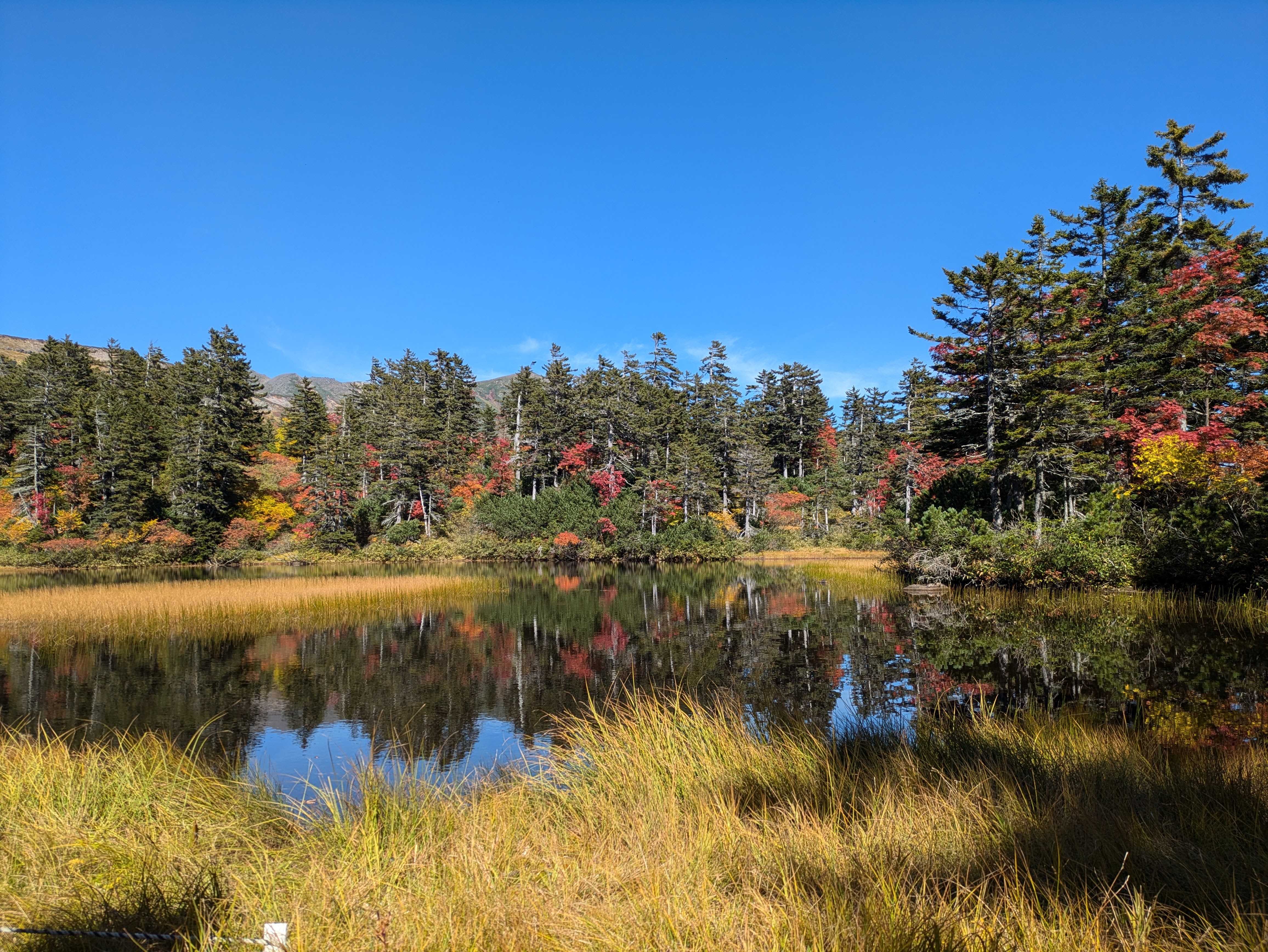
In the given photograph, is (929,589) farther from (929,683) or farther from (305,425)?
(305,425)

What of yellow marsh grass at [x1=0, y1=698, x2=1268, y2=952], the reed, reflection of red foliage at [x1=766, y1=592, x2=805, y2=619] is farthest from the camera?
the reed

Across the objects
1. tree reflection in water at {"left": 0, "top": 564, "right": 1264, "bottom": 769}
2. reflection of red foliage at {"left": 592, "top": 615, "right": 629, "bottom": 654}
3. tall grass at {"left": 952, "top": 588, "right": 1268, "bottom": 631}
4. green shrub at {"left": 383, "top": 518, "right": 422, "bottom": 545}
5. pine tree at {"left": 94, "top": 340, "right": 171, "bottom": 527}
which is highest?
pine tree at {"left": 94, "top": 340, "right": 171, "bottom": 527}

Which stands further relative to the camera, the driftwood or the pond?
the driftwood

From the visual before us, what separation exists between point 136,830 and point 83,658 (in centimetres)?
1288

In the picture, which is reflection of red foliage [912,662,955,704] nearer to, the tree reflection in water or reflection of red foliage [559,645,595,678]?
the tree reflection in water

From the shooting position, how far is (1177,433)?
19.0 meters

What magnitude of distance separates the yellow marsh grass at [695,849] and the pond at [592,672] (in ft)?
5.14

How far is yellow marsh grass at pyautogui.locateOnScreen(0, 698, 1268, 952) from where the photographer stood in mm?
2674

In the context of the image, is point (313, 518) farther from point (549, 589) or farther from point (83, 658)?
point (83, 658)

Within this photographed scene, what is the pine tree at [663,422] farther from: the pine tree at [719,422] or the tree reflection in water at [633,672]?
the tree reflection in water at [633,672]

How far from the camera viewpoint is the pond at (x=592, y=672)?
8523 millimetres

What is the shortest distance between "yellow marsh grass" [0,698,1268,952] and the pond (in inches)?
61.7

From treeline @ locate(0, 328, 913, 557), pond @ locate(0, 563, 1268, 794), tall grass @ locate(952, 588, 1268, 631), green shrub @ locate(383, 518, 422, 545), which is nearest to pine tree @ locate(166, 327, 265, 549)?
treeline @ locate(0, 328, 913, 557)

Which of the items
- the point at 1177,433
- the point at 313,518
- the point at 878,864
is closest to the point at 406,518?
the point at 313,518
